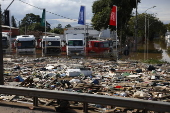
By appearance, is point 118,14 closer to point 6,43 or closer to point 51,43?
point 51,43

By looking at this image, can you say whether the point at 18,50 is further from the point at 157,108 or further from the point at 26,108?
the point at 157,108

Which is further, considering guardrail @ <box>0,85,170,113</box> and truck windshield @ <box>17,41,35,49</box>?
truck windshield @ <box>17,41,35,49</box>

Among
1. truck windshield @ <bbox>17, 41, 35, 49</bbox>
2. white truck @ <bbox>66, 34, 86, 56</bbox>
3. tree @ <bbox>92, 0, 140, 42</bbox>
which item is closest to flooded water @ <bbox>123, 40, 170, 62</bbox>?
white truck @ <bbox>66, 34, 86, 56</bbox>

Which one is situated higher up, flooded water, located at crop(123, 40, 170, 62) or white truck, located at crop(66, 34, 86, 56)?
white truck, located at crop(66, 34, 86, 56)

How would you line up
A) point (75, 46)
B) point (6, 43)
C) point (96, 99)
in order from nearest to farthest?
point (96, 99) < point (75, 46) < point (6, 43)

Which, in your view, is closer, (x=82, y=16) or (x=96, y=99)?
(x=96, y=99)

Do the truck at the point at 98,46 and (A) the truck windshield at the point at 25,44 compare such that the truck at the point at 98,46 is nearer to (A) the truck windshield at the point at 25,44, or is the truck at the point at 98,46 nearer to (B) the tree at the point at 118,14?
(A) the truck windshield at the point at 25,44

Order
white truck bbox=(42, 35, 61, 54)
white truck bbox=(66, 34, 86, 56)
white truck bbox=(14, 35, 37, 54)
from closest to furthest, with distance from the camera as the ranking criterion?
white truck bbox=(66, 34, 86, 56) → white truck bbox=(14, 35, 37, 54) → white truck bbox=(42, 35, 61, 54)

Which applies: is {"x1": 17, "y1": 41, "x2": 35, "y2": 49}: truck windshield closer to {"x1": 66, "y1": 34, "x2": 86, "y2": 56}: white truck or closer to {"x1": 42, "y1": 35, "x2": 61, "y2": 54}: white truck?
{"x1": 42, "y1": 35, "x2": 61, "y2": 54}: white truck

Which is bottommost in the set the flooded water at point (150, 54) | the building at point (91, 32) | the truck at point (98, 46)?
the flooded water at point (150, 54)

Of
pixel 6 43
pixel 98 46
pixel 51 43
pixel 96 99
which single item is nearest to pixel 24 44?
pixel 6 43

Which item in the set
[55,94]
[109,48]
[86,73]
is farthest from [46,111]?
[109,48]

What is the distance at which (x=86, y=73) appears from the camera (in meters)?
13.6

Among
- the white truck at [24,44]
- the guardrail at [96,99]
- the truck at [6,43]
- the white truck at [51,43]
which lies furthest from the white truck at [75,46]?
the guardrail at [96,99]
